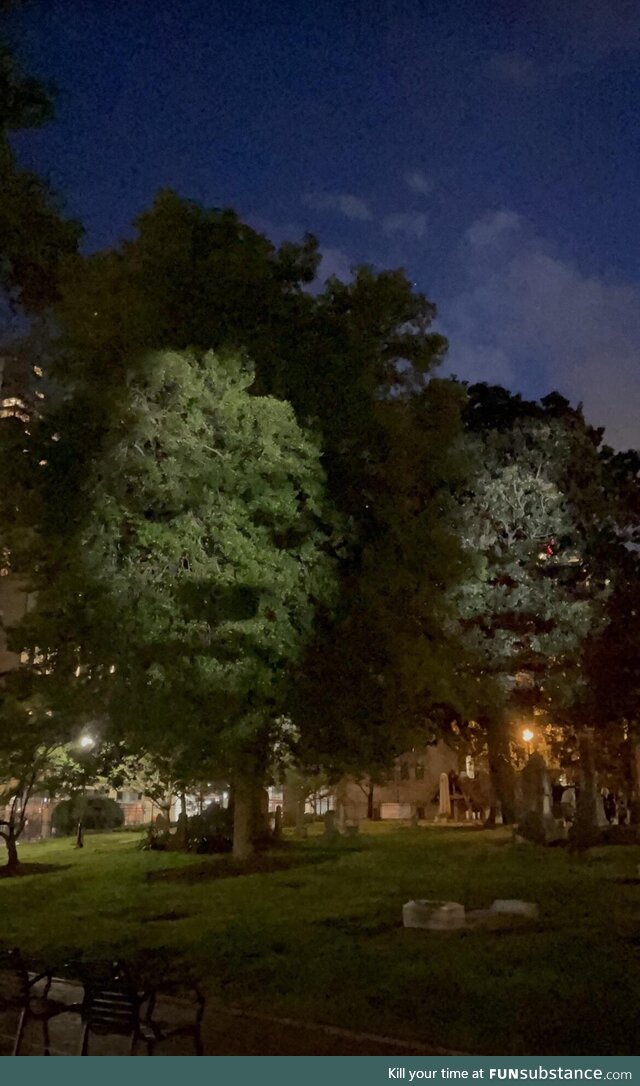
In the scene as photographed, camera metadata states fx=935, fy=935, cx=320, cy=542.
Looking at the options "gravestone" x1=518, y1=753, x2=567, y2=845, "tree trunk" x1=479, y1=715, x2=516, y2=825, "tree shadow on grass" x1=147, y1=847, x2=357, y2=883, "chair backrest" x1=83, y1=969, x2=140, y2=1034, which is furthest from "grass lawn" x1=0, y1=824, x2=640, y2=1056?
"tree trunk" x1=479, y1=715, x2=516, y2=825

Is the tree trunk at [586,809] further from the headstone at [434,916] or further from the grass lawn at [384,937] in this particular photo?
the headstone at [434,916]

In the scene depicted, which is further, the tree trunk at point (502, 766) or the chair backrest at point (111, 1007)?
the tree trunk at point (502, 766)

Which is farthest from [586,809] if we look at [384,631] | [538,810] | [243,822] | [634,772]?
[384,631]

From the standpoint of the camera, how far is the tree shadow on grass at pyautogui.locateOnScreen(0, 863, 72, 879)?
2049 cm

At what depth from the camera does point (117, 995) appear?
6633mm

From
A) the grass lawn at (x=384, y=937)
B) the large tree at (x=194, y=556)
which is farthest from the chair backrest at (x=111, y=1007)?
the large tree at (x=194, y=556)

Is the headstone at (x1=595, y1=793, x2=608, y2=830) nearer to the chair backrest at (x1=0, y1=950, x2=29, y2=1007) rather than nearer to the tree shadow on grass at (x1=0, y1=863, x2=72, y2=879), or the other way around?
the tree shadow on grass at (x1=0, y1=863, x2=72, y2=879)

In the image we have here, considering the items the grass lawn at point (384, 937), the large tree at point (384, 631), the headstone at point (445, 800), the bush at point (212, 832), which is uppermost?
the large tree at point (384, 631)

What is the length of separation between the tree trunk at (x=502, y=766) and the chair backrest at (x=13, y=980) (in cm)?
2300

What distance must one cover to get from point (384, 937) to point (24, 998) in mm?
5336

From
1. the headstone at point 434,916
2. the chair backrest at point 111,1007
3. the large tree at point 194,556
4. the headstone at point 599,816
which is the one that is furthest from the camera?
Answer: the headstone at point 599,816

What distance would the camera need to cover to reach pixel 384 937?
11.4 metres

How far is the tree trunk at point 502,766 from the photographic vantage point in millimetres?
30547

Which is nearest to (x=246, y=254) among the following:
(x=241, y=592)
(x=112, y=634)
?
(x=241, y=592)
